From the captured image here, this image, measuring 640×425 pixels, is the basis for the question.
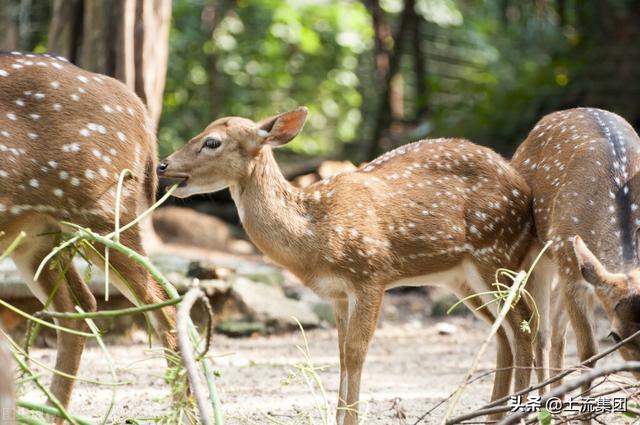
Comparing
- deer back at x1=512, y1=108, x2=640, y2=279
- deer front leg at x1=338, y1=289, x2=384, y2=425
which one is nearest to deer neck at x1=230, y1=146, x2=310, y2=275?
deer front leg at x1=338, y1=289, x2=384, y2=425

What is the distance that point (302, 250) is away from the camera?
5.96 metres

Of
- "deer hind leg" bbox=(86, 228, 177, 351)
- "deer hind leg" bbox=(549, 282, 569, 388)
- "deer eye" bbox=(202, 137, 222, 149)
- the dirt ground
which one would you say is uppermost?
"deer eye" bbox=(202, 137, 222, 149)

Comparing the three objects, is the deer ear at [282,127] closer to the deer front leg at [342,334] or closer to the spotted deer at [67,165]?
the spotted deer at [67,165]

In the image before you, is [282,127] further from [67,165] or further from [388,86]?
[388,86]

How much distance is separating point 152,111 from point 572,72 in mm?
7031

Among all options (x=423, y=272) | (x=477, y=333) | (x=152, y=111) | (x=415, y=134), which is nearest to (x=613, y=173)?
(x=423, y=272)

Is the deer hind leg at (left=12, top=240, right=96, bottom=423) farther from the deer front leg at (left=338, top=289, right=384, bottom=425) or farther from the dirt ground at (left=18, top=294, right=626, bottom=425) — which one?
the deer front leg at (left=338, top=289, right=384, bottom=425)

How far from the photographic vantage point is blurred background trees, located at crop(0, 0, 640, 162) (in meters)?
13.7

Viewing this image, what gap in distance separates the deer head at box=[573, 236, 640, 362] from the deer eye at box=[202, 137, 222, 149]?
2194 mm

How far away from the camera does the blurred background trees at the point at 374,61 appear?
13.7m

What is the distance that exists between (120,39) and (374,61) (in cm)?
849

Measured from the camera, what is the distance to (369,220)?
19.7 feet

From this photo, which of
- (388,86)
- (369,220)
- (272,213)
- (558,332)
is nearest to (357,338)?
(369,220)

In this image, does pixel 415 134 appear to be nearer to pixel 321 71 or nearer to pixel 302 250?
pixel 321 71
